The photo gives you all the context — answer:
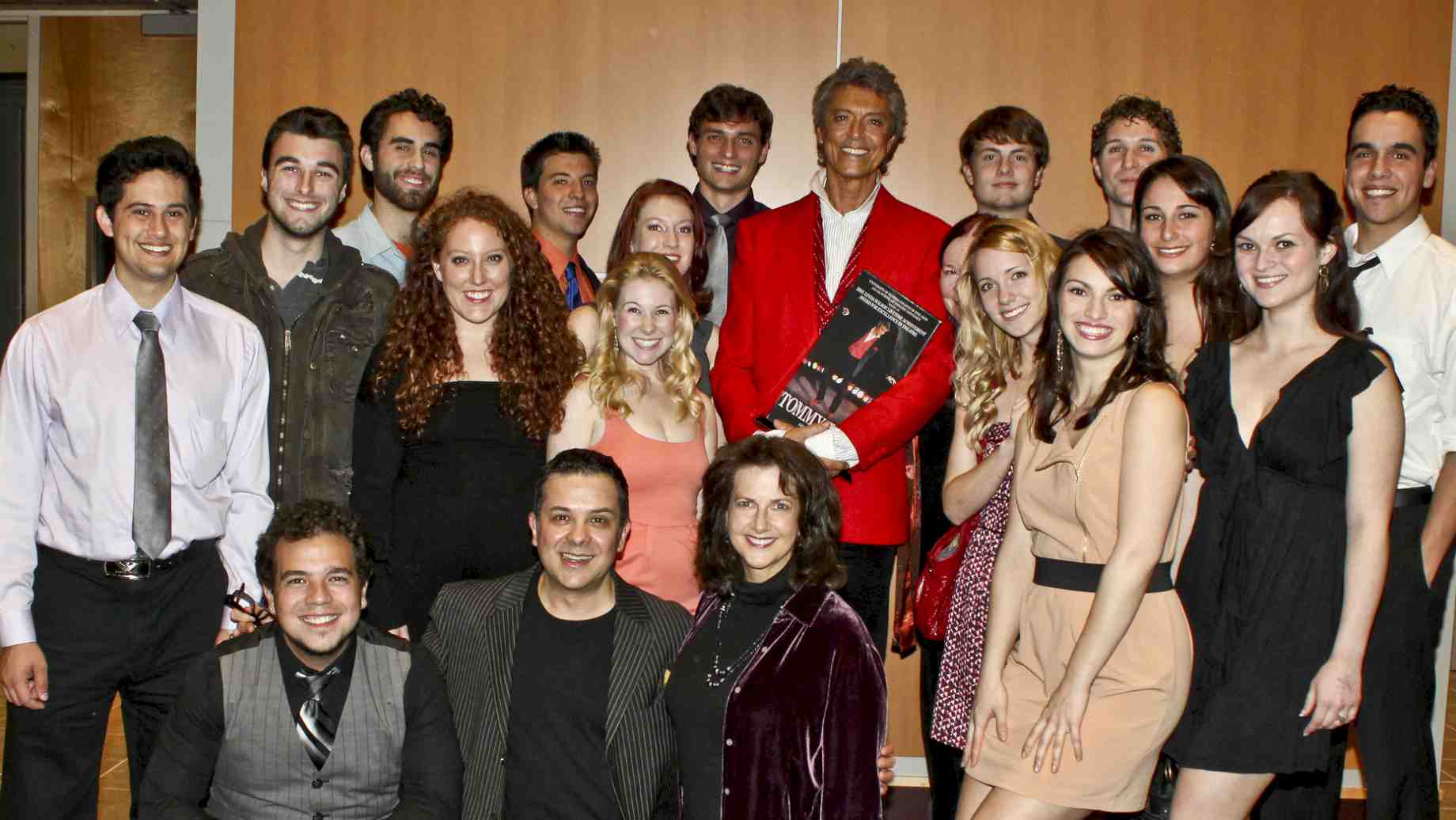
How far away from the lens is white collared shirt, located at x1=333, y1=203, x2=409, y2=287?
4.21m

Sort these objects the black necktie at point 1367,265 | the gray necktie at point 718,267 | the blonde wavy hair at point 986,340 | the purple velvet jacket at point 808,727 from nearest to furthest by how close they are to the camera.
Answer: the purple velvet jacket at point 808,727 < the blonde wavy hair at point 986,340 < the black necktie at point 1367,265 < the gray necktie at point 718,267

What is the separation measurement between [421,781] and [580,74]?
2.96 m

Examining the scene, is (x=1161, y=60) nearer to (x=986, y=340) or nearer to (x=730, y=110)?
(x=730, y=110)

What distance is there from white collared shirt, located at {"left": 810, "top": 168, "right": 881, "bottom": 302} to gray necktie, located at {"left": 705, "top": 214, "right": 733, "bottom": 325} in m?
0.39

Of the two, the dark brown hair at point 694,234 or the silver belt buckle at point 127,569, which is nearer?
the silver belt buckle at point 127,569

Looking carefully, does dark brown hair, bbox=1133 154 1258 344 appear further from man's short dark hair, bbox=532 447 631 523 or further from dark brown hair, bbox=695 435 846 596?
man's short dark hair, bbox=532 447 631 523

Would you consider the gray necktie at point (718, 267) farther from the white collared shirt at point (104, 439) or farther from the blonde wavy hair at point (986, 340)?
the white collared shirt at point (104, 439)

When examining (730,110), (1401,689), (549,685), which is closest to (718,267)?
(730,110)

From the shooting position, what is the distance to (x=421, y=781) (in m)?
2.87

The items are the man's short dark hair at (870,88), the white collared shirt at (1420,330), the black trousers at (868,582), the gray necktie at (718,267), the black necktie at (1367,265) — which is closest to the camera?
the white collared shirt at (1420,330)

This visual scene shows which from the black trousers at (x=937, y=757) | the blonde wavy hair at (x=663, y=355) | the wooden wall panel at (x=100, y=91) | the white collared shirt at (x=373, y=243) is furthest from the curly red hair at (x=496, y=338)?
the wooden wall panel at (x=100, y=91)

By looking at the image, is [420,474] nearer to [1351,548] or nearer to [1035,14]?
[1351,548]

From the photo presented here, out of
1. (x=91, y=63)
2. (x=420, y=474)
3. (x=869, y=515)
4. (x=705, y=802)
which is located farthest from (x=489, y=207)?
(x=91, y=63)

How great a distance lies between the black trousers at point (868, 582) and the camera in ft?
12.6
